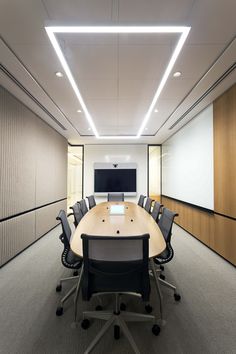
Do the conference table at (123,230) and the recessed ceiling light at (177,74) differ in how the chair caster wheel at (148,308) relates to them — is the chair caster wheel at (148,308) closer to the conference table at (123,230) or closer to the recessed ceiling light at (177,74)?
the conference table at (123,230)

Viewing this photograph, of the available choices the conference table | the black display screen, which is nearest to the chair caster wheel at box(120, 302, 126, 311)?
the conference table

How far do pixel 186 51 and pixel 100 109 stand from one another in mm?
2117

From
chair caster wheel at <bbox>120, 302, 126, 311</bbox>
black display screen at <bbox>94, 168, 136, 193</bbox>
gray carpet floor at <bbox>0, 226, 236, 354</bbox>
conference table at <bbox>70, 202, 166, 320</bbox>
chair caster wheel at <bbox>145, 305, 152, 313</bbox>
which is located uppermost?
black display screen at <bbox>94, 168, 136, 193</bbox>

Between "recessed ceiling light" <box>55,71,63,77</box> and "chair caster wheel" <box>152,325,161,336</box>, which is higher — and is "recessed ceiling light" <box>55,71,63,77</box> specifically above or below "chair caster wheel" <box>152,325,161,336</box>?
above

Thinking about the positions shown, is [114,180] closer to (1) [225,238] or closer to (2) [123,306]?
(1) [225,238]

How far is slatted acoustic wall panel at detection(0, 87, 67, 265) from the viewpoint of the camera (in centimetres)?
291

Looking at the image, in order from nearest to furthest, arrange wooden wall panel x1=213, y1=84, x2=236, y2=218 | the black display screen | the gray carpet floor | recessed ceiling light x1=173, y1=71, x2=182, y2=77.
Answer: the gray carpet floor < recessed ceiling light x1=173, y1=71, x2=182, y2=77 < wooden wall panel x1=213, y1=84, x2=236, y2=218 < the black display screen

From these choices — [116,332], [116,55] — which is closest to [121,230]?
[116,332]

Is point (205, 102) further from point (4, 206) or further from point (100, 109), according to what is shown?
point (4, 206)

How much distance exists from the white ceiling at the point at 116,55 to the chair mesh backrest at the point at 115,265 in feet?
6.67

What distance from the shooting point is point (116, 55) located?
2.20 meters

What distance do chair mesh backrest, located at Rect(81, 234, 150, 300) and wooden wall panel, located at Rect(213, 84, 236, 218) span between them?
2.29 metres

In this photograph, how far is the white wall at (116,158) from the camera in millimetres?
7348

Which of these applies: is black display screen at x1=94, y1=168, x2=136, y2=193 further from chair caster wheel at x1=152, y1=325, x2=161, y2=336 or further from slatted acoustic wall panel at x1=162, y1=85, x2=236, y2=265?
chair caster wheel at x1=152, y1=325, x2=161, y2=336
